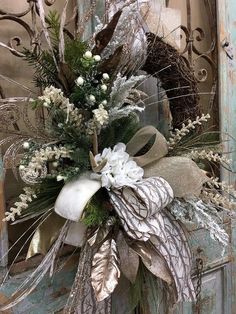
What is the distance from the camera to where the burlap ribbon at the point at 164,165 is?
794 mm

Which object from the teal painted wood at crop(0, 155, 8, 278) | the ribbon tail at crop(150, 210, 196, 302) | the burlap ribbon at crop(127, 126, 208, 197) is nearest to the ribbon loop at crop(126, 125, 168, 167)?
the burlap ribbon at crop(127, 126, 208, 197)

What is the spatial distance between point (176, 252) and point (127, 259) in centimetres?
9

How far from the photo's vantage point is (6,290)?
2.67 ft

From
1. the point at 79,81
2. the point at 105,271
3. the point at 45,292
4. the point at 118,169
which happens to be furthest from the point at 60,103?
the point at 45,292

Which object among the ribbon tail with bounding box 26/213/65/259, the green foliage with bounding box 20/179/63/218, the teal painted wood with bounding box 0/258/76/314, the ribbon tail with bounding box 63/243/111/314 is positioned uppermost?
the green foliage with bounding box 20/179/63/218

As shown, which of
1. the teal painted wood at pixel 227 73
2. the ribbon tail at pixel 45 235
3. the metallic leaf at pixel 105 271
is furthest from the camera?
the teal painted wood at pixel 227 73

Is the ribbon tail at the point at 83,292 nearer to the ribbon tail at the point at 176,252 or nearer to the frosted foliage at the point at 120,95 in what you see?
the ribbon tail at the point at 176,252

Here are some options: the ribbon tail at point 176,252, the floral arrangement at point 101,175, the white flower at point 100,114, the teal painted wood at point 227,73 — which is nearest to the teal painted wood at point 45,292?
the floral arrangement at point 101,175

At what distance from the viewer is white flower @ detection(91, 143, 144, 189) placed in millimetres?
723

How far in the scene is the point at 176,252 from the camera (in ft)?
2.52

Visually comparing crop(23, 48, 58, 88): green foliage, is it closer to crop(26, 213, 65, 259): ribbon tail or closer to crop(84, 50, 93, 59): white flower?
crop(84, 50, 93, 59): white flower

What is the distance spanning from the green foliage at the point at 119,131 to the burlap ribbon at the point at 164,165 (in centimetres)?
2

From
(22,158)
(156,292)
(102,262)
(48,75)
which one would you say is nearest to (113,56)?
(48,75)

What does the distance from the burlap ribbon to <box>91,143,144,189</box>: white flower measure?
0.03 m
